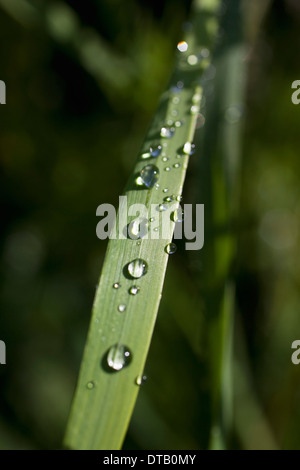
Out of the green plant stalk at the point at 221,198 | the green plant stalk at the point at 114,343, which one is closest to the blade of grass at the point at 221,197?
the green plant stalk at the point at 221,198

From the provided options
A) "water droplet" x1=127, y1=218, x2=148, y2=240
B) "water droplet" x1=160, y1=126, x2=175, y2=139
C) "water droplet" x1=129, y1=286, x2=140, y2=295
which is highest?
"water droplet" x1=160, y1=126, x2=175, y2=139

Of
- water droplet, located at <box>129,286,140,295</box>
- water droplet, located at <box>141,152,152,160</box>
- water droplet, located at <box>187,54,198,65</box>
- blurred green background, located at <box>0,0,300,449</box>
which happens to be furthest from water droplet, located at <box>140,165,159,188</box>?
blurred green background, located at <box>0,0,300,449</box>

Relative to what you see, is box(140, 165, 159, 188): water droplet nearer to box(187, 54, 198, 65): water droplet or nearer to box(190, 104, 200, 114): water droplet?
box(190, 104, 200, 114): water droplet

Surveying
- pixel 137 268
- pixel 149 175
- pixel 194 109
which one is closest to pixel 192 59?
pixel 194 109

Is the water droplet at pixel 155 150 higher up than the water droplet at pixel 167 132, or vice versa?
the water droplet at pixel 167 132

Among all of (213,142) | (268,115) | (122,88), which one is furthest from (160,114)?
(268,115)

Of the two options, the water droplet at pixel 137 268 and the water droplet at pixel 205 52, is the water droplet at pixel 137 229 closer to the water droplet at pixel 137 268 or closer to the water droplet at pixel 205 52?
the water droplet at pixel 137 268

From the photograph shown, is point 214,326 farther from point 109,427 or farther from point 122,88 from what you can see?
point 122,88
